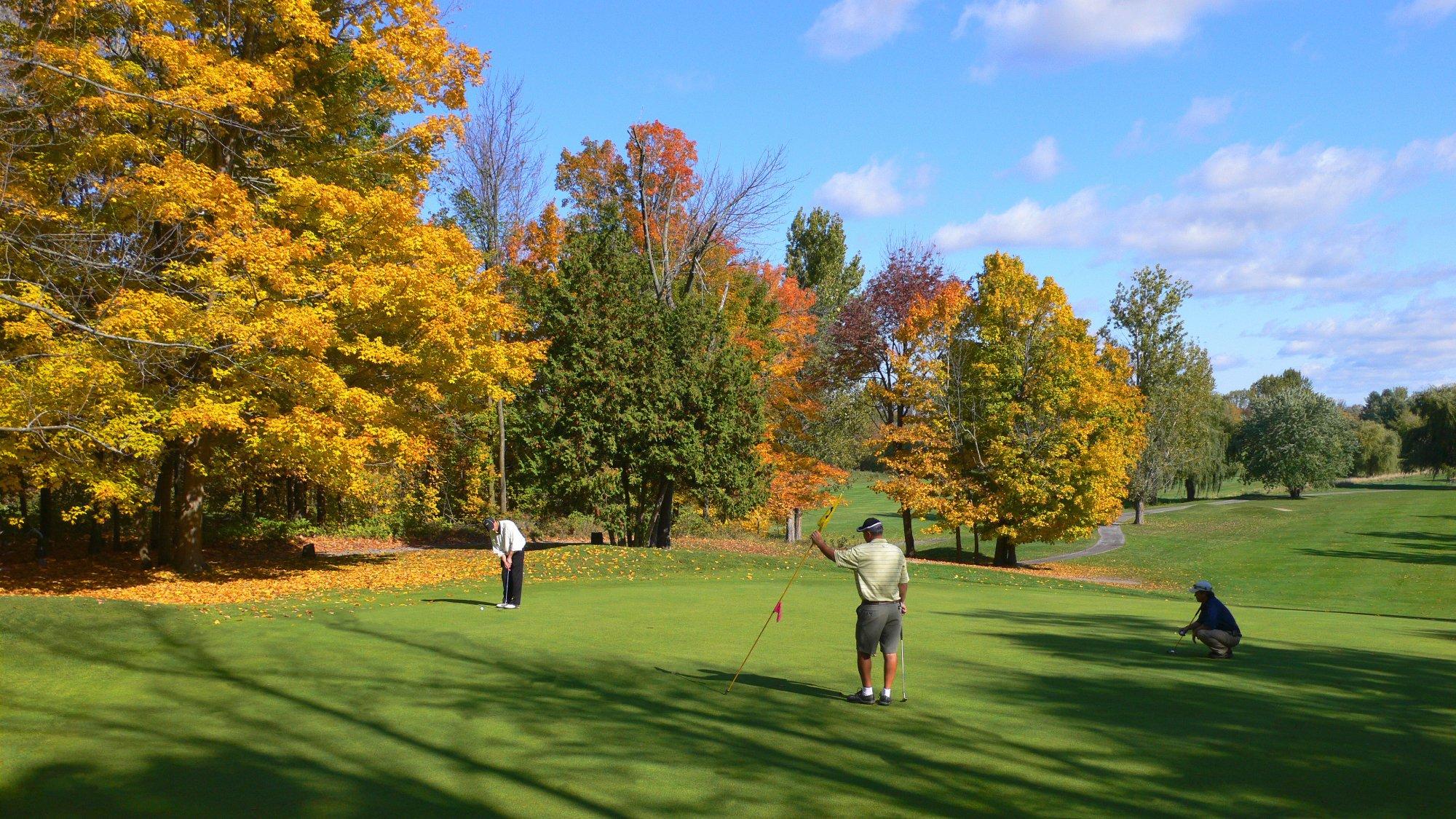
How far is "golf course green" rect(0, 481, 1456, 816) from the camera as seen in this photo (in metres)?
6.79

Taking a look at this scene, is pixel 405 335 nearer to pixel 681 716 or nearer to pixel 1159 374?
pixel 681 716

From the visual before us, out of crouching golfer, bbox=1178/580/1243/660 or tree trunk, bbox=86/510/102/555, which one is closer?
crouching golfer, bbox=1178/580/1243/660

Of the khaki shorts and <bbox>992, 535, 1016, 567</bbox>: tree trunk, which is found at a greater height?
the khaki shorts

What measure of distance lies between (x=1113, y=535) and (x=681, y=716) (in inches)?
2372

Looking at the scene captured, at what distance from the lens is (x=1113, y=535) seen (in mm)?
63312

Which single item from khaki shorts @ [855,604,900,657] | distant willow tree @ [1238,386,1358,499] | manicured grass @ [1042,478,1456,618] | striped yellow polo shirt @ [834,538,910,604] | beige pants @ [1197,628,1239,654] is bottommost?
manicured grass @ [1042,478,1456,618]

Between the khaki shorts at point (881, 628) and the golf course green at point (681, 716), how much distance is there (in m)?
0.61

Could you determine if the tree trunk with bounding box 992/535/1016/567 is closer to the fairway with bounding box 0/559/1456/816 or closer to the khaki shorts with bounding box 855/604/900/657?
the fairway with bounding box 0/559/1456/816

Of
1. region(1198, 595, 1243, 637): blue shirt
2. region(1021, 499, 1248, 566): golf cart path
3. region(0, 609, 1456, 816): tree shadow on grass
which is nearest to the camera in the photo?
region(0, 609, 1456, 816): tree shadow on grass

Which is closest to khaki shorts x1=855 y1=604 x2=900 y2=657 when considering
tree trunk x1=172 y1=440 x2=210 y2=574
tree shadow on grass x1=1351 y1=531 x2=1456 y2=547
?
tree trunk x1=172 y1=440 x2=210 y2=574

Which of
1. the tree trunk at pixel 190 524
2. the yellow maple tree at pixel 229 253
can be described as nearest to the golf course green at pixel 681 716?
the yellow maple tree at pixel 229 253

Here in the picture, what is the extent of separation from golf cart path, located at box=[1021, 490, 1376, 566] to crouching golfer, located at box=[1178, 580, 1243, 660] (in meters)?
34.0

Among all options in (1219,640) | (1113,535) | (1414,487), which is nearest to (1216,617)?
(1219,640)

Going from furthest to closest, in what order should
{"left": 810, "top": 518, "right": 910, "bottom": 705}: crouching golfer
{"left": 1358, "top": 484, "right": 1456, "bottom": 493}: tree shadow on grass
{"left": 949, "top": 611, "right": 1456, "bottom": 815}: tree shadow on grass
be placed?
{"left": 1358, "top": 484, "right": 1456, "bottom": 493}: tree shadow on grass, {"left": 810, "top": 518, "right": 910, "bottom": 705}: crouching golfer, {"left": 949, "top": 611, "right": 1456, "bottom": 815}: tree shadow on grass
